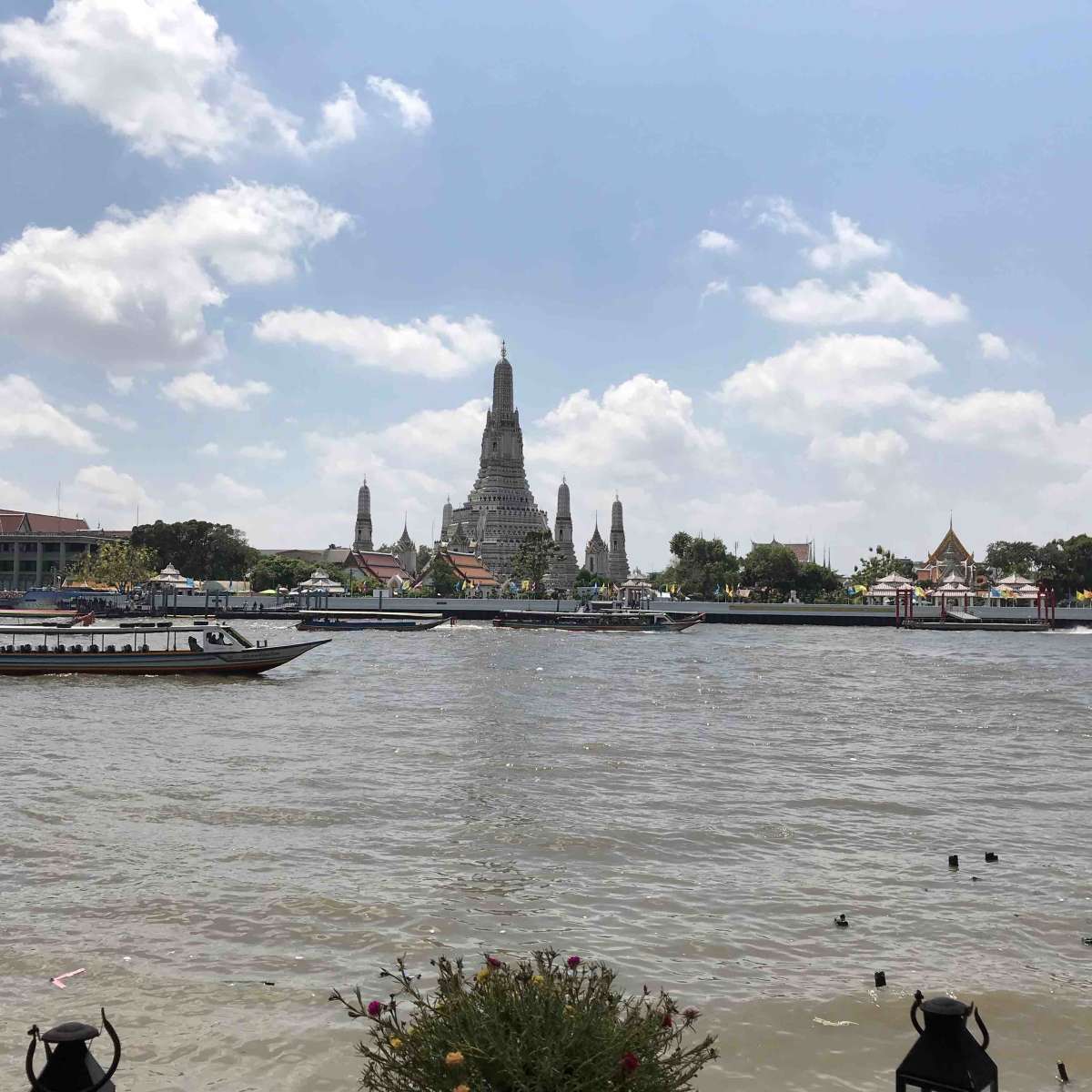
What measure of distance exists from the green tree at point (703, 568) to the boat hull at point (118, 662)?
Result: 110 m

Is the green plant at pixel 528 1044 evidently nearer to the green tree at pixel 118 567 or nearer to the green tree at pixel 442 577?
the green tree at pixel 118 567

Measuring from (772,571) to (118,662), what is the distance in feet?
373

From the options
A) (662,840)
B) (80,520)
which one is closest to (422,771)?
(662,840)

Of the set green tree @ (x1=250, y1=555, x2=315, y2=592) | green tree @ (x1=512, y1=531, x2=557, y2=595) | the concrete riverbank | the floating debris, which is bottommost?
the floating debris

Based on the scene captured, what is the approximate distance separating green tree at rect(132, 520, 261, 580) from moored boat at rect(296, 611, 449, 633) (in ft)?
160

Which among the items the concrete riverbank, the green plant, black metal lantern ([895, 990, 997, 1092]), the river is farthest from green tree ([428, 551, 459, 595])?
black metal lantern ([895, 990, 997, 1092])

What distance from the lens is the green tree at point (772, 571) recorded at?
142625 mm

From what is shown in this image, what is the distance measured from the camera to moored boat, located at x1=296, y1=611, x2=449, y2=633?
313 feet

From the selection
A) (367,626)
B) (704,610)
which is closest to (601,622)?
(367,626)

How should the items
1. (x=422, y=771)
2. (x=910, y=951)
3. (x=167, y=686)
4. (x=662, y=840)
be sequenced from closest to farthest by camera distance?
(x=910, y=951) < (x=662, y=840) < (x=422, y=771) < (x=167, y=686)

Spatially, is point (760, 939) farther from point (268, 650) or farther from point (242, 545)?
point (242, 545)

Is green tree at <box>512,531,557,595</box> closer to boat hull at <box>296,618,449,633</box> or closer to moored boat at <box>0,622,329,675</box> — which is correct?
boat hull at <box>296,618,449,633</box>

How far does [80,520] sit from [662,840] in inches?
7347

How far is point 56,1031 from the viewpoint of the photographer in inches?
159
